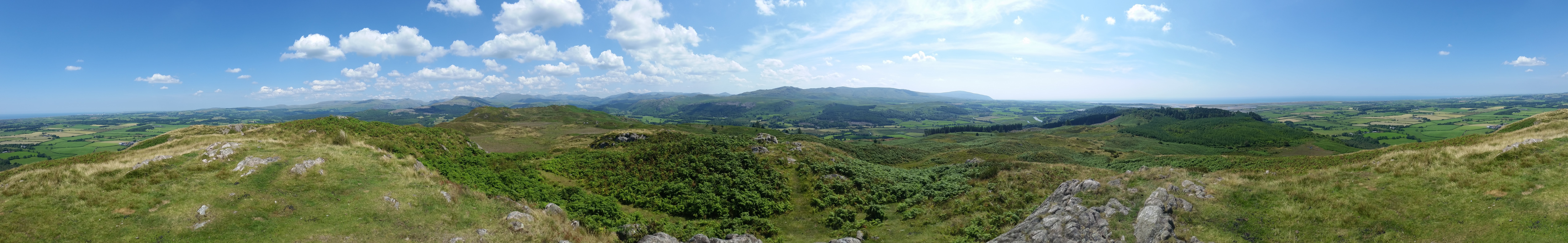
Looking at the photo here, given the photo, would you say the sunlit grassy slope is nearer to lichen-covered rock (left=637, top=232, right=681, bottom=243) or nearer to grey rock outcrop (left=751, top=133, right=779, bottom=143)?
lichen-covered rock (left=637, top=232, right=681, bottom=243)

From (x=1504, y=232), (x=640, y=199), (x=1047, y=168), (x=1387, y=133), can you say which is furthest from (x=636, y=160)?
(x=1387, y=133)

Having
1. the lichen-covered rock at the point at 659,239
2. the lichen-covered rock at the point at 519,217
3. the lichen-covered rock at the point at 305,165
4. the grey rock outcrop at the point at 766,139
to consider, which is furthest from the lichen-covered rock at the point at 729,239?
the grey rock outcrop at the point at 766,139

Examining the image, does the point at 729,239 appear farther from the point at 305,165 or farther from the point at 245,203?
the point at 305,165

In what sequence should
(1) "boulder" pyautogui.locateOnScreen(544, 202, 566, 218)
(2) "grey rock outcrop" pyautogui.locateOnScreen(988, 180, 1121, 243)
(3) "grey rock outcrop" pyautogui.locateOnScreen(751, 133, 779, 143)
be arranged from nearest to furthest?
(2) "grey rock outcrop" pyautogui.locateOnScreen(988, 180, 1121, 243) < (1) "boulder" pyautogui.locateOnScreen(544, 202, 566, 218) < (3) "grey rock outcrop" pyautogui.locateOnScreen(751, 133, 779, 143)

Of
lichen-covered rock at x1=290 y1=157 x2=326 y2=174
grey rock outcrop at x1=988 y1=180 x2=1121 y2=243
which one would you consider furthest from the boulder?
grey rock outcrop at x1=988 y1=180 x2=1121 y2=243

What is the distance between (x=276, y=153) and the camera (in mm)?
23094

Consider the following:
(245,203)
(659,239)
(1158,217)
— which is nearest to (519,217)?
(659,239)

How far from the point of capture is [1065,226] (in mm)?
18453

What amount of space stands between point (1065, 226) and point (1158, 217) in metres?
3.16

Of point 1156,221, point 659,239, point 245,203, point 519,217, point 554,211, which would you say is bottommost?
point 659,239

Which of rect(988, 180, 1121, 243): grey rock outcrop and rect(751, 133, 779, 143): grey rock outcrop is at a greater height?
rect(751, 133, 779, 143): grey rock outcrop

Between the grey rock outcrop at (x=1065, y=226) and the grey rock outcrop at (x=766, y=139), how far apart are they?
31.9 meters

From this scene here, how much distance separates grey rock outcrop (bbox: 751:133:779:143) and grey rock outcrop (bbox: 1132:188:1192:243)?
1366 inches

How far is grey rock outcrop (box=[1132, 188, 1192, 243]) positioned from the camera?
16.7m
